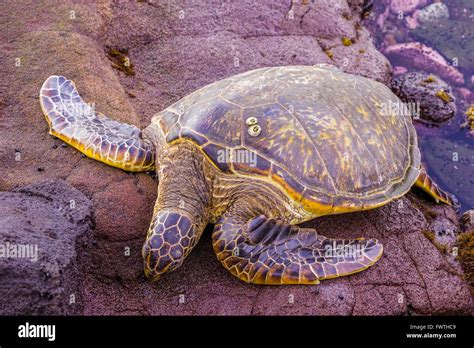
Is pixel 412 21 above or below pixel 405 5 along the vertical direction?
below

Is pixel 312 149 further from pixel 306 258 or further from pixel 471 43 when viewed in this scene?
pixel 471 43

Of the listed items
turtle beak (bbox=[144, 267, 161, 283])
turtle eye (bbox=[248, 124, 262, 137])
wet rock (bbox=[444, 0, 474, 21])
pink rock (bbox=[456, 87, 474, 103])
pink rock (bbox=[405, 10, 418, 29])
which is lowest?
turtle beak (bbox=[144, 267, 161, 283])

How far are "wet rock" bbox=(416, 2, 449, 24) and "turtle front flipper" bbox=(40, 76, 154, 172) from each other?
5.68 metres

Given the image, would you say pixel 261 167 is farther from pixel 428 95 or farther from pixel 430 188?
pixel 428 95

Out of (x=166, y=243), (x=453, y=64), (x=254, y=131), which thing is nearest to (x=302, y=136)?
(x=254, y=131)

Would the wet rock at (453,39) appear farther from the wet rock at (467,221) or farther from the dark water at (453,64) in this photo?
the wet rock at (467,221)

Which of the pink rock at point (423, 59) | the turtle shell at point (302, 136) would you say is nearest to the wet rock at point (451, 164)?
the turtle shell at point (302, 136)

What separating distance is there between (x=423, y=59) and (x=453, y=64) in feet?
1.47

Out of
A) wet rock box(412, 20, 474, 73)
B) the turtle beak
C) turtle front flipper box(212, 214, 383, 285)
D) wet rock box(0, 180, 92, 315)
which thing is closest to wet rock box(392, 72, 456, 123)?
wet rock box(412, 20, 474, 73)

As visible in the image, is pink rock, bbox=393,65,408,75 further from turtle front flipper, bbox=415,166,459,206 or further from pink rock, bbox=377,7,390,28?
turtle front flipper, bbox=415,166,459,206

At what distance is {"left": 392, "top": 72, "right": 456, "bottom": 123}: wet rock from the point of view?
5.88m

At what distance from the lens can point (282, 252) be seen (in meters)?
3.37

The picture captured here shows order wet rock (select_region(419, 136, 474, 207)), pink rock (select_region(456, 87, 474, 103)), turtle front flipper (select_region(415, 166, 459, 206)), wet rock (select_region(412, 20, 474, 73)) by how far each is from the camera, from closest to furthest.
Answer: turtle front flipper (select_region(415, 166, 459, 206)), wet rock (select_region(419, 136, 474, 207)), pink rock (select_region(456, 87, 474, 103)), wet rock (select_region(412, 20, 474, 73))

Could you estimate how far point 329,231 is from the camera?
382 centimetres
